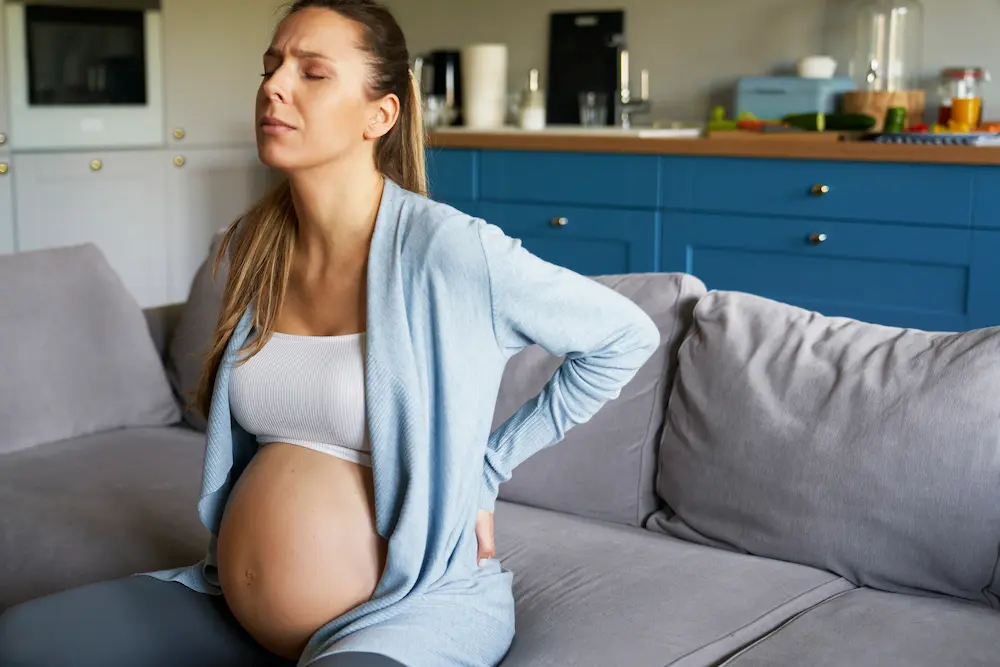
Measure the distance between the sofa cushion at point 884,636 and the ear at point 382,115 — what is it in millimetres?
794

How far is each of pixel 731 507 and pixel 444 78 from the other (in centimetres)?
353

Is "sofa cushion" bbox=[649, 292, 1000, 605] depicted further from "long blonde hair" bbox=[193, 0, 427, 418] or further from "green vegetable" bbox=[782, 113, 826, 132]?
"green vegetable" bbox=[782, 113, 826, 132]

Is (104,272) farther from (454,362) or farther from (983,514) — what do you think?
(983,514)

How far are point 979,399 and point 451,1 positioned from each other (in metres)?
3.91

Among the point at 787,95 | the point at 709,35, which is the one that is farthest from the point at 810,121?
the point at 709,35

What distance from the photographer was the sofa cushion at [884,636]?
5.19 ft

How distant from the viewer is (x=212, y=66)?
4992 millimetres

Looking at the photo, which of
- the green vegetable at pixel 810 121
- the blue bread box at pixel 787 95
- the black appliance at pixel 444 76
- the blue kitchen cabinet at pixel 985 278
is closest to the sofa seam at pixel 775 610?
the blue kitchen cabinet at pixel 985 278

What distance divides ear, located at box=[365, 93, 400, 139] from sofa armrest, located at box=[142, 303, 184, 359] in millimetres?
1489

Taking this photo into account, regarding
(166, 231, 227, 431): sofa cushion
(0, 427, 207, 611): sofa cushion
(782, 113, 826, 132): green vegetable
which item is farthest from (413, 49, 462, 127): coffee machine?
(0, 427, 207, 611): sofa cushion

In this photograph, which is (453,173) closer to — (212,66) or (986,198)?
(212,66)

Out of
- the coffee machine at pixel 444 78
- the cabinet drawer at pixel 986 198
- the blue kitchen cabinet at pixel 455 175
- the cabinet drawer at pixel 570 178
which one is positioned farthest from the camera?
the coffee machine at pixel 444 78

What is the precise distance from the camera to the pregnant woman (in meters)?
1.45

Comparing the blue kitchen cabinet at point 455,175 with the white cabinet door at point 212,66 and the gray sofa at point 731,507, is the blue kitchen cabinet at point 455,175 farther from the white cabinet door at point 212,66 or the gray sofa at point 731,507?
the gray sofa at point 731,507
